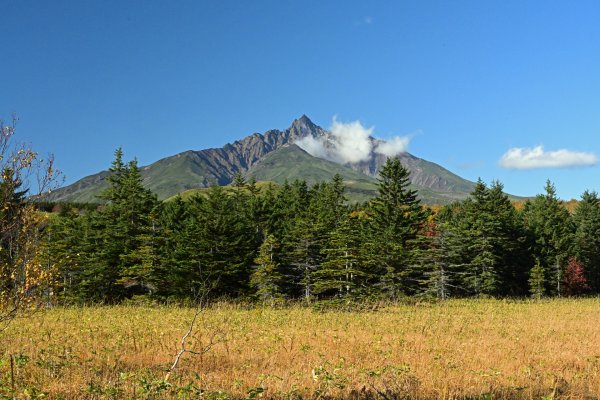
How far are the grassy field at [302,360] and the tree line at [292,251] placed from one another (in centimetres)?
1361

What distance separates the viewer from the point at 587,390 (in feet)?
25.5

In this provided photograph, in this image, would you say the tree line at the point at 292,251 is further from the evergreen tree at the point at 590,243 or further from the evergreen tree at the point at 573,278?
the evergreen tree at the point at 590,243

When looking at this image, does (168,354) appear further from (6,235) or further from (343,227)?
(343,227)

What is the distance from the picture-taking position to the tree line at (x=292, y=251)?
1312 inches

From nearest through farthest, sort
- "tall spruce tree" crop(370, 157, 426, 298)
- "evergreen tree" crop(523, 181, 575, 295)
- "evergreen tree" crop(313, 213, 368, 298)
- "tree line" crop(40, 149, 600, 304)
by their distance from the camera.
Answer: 1. "evergreen tree" crop(313, 213, 368, 298)
2. "tree line" crop(40, 149, 600, 304)
3. "tall spruce tree" crop(370, 157, 426, 298)
4. "evergreen tree" crop(523, 181, 575, 295)

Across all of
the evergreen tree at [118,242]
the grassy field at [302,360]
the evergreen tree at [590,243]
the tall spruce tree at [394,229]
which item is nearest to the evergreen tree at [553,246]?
the evergreen tree at [590,243]

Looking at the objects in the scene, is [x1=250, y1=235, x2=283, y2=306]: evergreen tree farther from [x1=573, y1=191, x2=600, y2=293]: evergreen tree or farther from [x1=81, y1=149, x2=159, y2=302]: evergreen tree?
[x1=573, y1=191, x2=600, y2=293]: evergreen tree

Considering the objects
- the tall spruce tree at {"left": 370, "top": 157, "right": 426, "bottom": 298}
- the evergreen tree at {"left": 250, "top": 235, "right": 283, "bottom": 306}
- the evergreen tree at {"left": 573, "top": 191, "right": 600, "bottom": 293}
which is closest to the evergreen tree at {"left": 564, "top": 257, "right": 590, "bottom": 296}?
the evergreen tree at {"left": 573, "top": 191, "right": 600, "bottom": 293}

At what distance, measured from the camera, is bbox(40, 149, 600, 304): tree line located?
109 feet

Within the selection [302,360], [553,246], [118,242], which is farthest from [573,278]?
[302,360]

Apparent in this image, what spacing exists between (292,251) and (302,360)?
31.1m

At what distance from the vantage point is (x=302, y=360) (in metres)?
→ 9.97

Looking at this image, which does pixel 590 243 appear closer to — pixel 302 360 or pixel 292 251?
pixel 292 251

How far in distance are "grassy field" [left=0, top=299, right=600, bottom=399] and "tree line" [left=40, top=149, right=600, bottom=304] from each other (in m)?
13.6
